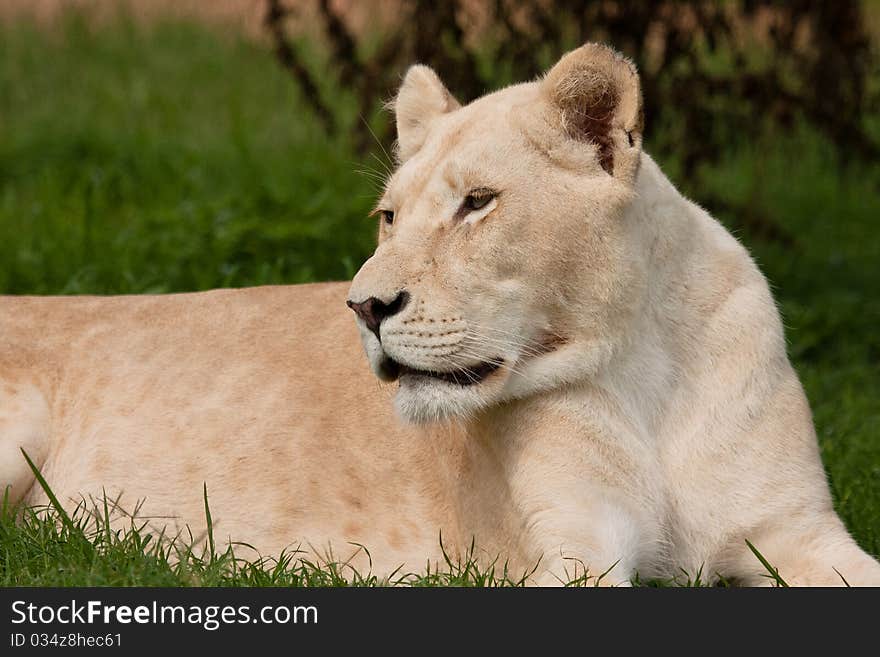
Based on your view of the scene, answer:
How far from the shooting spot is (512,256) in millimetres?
3576

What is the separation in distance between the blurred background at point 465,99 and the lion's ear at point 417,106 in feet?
5.17

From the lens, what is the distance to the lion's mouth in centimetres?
362

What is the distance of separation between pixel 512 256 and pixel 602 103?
463 millimetres

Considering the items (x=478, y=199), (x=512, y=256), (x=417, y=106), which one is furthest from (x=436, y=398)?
(x=417, y=106)

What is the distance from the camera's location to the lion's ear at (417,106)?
4.16 m

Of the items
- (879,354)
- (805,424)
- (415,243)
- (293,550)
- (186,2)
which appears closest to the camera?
(415,243)

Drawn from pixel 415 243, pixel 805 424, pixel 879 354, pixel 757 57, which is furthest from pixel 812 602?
pixel 757 57

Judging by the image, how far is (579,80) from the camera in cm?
367

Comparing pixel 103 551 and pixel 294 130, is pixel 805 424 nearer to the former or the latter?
pixel 103 551

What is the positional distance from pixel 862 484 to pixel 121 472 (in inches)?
95.7

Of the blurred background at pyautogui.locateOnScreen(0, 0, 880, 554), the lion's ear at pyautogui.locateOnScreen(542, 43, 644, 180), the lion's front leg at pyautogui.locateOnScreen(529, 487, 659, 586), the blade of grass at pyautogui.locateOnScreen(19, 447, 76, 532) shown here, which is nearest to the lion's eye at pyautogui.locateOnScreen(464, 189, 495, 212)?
the lion's ear at pyautogui.locateOnScreen(542, 43, 644, 180)

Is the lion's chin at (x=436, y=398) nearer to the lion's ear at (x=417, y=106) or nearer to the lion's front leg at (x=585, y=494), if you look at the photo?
the lion's front leg at (x=585, y=494)

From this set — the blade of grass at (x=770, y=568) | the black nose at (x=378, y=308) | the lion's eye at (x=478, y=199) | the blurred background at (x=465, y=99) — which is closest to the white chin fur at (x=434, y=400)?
the black nose at (x=378, y=308)

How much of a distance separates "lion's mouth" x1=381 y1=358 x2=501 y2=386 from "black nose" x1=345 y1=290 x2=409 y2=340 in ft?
0.37
